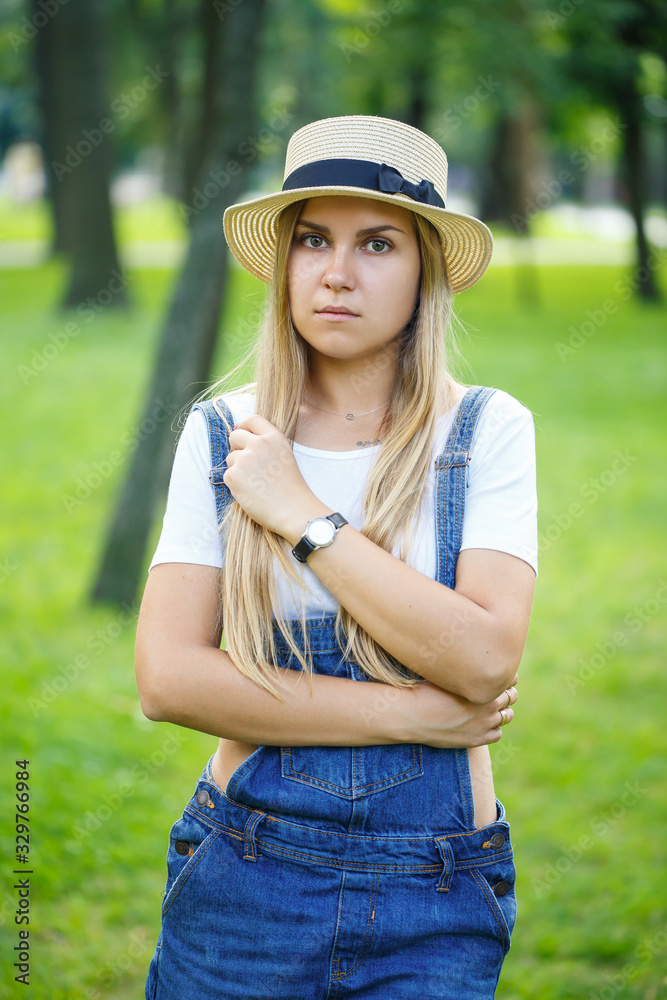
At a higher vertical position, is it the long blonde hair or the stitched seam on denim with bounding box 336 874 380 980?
the long blonde hair

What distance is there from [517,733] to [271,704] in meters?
3.66

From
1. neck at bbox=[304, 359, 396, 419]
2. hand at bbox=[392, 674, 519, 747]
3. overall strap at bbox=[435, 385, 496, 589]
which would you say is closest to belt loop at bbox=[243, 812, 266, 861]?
hand at bbox=[392, 674, 519, 747]

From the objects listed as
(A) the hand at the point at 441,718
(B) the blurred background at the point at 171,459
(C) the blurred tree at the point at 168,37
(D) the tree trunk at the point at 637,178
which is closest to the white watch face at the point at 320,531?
(A) the hand at the point at 441,718

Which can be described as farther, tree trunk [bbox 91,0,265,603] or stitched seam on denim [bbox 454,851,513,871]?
tree trunk [bbox 91,0,265,603]

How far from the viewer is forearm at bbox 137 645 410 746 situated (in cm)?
190

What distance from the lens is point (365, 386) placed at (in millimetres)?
2199

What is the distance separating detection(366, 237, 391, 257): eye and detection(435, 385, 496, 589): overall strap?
1.20ft

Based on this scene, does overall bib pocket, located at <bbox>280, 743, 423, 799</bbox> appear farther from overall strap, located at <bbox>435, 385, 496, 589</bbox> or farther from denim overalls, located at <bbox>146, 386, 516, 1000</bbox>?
overall strap, located at <bbox>435, 385, 496, 589</bbox>

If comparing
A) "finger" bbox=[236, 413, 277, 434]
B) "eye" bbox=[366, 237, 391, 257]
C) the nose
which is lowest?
"finger" bbox=[236, 413, 277, 434]

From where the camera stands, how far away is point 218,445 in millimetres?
2094

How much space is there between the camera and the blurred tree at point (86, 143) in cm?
1552

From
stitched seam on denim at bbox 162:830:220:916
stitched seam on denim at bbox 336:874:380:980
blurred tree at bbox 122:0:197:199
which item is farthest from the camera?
blurred tree at bbox 122:0:197:199

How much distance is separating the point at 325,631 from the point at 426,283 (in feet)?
2.54

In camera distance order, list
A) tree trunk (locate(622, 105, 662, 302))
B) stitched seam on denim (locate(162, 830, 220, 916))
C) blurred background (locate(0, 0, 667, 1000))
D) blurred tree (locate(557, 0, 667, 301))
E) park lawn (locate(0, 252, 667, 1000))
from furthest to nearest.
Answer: tree trunk (locate(622, 105, 662, 302)) → blurred tree (locate(557, 0, 667, 301)) → blurred background (locate(0, 0, 667, 1000)) → park lawn (locate(0, 252, 667, 1000)) → stitched seam on denim (locate(162, 830, 220, 916))
